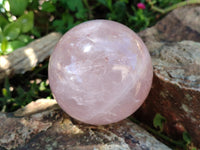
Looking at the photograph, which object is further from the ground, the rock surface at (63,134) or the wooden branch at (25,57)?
the wooden branch at (25,57)

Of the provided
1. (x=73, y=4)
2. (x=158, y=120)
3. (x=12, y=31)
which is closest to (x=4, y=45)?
(x=12, y=31)

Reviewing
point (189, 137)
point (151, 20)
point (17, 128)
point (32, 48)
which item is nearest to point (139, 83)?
point (189, 137)

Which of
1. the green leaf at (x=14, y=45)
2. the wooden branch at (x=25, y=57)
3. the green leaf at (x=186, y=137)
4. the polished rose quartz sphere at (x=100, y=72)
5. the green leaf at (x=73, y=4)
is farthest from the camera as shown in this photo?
the green leaf at (x=73, y=4)

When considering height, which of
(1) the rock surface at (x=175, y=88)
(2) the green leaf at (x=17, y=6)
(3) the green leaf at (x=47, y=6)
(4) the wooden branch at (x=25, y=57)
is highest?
(2) the green leaf at (x=17, y=6)

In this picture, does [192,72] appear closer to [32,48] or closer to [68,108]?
[68,108]

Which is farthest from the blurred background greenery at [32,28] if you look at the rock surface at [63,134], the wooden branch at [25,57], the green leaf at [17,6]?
the rock surface at [63,134]

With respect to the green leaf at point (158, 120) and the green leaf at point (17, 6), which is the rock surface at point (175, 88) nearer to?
the green leaf at point (158, 120)

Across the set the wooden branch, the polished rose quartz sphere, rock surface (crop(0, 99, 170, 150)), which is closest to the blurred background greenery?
the wooden branch

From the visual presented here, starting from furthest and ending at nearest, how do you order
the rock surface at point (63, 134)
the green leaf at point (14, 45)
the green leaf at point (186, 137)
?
the green leaf at point (14, 45), the green leaf at point (186, 137), the rock surface at point (63, 134)

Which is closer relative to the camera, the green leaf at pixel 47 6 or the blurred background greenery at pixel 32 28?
the blurred background greenery at pixel 32 28
